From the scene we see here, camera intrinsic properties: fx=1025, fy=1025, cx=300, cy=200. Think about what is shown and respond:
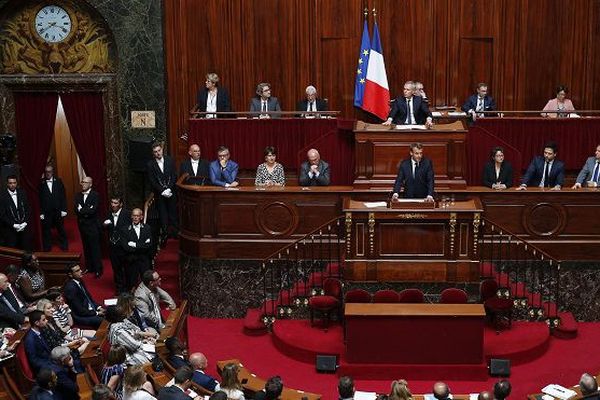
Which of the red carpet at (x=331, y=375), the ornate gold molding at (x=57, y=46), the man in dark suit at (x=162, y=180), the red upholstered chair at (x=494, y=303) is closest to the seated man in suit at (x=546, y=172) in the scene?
the red upholstered chair at (x=494, y=303)

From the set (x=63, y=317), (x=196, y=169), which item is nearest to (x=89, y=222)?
(x=196, y=169)

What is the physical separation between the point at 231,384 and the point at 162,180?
17.5 ft

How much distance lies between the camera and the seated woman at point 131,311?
35.9 feet

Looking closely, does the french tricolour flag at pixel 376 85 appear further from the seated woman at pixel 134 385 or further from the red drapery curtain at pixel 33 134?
the seated woman at pixel 134 385

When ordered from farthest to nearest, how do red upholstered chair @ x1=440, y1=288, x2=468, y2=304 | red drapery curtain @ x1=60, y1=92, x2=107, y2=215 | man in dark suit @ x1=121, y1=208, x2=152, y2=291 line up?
red drapery curtain @ x1=60, y1=92, x2=107, y2=215 → man in dark suit @ x1=121, y1=208, x2=152, y2=291 → red upholstered chair @ x1=440, y1=288, x2=468, y2=304

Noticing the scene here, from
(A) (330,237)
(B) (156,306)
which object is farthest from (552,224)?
(B) (156,306)

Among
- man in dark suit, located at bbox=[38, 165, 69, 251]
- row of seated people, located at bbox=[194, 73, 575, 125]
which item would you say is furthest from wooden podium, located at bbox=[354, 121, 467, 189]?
man in dark suit, located at bbox=[38, 165, 69, 251]

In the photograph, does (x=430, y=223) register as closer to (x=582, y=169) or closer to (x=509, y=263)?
(x=509, y=263)

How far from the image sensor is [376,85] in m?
15.2

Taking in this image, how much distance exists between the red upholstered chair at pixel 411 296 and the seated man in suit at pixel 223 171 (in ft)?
9.21

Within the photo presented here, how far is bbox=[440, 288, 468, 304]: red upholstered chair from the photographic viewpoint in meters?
12.1

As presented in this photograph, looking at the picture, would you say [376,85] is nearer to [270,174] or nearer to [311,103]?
[311,103]

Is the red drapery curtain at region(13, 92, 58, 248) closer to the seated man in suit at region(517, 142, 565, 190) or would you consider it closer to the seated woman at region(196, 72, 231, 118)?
the seated woman at region(196, 72, 231, 118)

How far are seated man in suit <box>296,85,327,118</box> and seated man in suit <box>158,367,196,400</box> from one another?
6164mm
